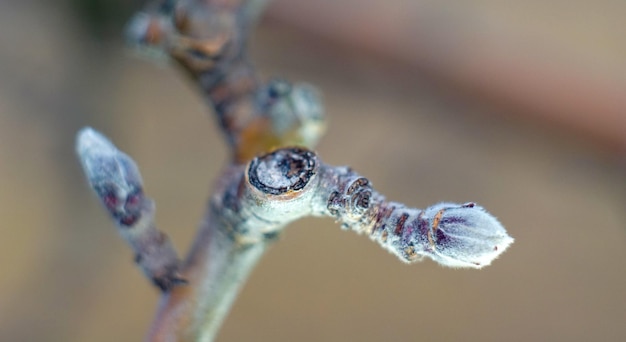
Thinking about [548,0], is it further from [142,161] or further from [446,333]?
[142,161]

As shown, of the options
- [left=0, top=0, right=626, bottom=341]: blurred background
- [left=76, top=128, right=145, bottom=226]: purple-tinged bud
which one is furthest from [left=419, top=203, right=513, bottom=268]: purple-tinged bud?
[left=0, top=0, right=626, bottom=341]: blurred background

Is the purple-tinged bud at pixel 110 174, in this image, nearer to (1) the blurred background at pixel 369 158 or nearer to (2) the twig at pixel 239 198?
(2) the twig at pixel 239 198

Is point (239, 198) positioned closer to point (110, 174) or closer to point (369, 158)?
point (110, 174)

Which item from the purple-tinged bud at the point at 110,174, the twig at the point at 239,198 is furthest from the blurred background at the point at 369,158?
the purple-tinged bud at the point at 110,174

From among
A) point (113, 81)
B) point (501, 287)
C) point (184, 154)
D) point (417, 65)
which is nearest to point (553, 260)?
point (501, 287)

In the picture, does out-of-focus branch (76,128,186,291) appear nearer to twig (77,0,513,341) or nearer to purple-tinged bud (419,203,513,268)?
twig (77,0,513,341)

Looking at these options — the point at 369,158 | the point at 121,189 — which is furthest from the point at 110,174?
the point at 369,158
